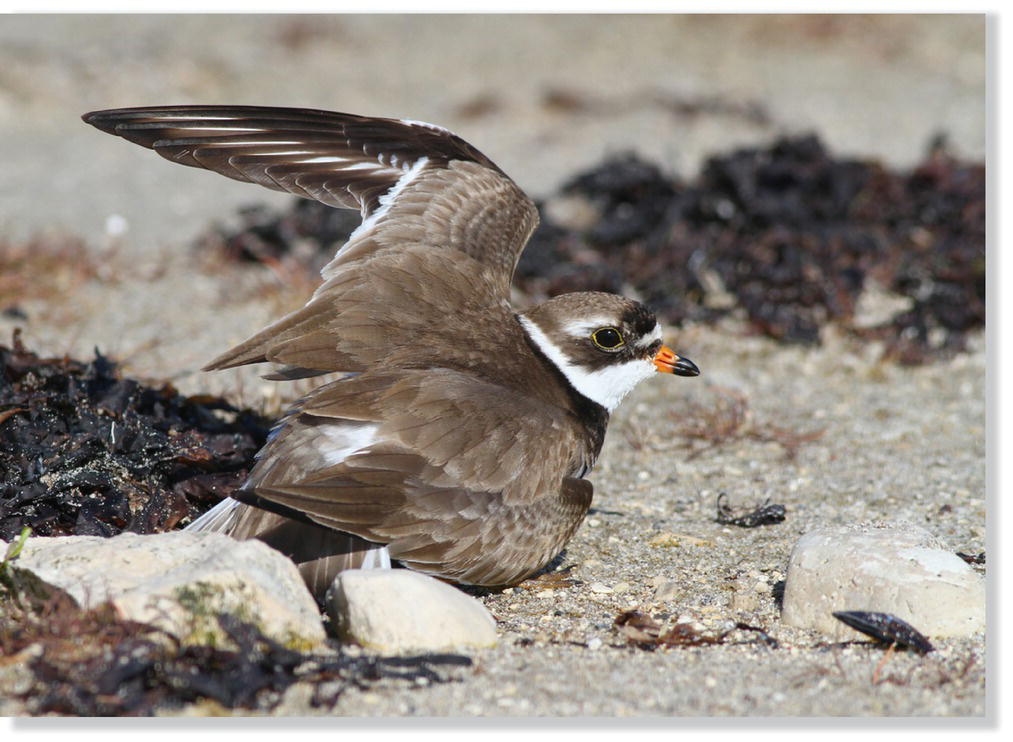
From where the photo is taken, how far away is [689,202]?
7504 millimetres

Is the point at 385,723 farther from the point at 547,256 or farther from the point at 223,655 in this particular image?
the point at 547,256

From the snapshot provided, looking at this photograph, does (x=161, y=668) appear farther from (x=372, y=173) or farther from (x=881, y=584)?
(x=372, y=173)

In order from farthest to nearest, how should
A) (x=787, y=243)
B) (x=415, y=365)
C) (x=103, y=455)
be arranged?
(x=787, y=243) → (x=103, y=455) → (x=415, y=365)

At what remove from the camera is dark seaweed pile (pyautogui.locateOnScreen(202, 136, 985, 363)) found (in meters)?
6.78

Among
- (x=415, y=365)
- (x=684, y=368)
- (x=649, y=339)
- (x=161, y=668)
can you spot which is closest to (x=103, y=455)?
(x=415, y=365)

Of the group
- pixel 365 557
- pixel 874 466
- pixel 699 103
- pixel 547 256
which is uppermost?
pixel 699 103

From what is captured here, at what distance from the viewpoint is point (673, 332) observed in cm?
675

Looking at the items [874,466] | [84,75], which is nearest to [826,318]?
[874,466]

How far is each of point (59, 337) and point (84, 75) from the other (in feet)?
15.9

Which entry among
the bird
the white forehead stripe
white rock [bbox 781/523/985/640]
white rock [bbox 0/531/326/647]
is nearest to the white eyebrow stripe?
the bird

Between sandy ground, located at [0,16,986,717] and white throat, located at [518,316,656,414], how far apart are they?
21.3 inches

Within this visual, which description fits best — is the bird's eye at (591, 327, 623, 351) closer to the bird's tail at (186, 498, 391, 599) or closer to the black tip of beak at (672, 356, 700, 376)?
the black tip of beak at (672, 356, 700, 376)

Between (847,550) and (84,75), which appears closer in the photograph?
(847,550)

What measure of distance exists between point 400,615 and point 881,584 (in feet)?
4.72
